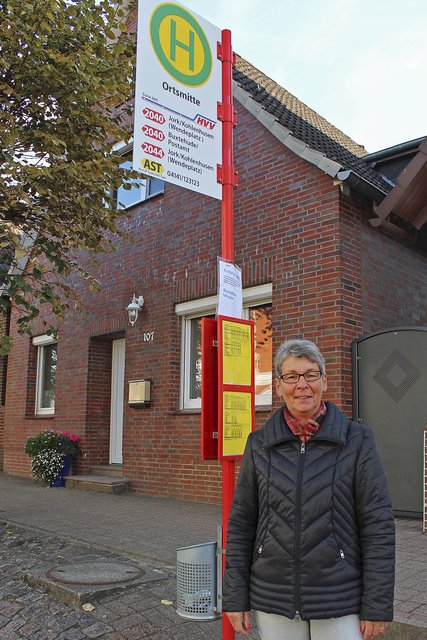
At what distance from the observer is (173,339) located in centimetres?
965

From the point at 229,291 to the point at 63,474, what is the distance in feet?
28.4

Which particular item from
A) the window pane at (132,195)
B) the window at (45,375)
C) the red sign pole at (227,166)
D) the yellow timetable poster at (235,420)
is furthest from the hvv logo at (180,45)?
the window at (45,375)

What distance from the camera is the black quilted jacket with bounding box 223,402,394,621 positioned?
221 centimetres

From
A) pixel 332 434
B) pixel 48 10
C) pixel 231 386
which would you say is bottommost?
pixel 332 434

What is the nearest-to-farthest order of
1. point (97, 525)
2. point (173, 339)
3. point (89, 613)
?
point (89, 613)
point (97, 525)
point (173, 339)

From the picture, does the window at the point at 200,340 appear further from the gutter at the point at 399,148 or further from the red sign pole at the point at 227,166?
the red sign pole at the point at 227,166

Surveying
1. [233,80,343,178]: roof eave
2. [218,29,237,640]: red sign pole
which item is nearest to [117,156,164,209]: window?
[233,80,343,178]: roof eave

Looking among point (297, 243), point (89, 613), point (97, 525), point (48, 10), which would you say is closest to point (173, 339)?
point (297, 243)

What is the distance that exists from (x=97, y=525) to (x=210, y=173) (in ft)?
15.3

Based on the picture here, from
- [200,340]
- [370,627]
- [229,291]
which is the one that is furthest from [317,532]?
[200,340]

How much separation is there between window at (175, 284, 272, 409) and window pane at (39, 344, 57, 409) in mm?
4478

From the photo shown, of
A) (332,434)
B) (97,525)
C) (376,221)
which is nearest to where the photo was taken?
(332,434)

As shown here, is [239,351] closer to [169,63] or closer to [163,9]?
[169,63]

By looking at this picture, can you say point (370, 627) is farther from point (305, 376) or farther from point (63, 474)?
point (63, 474)
